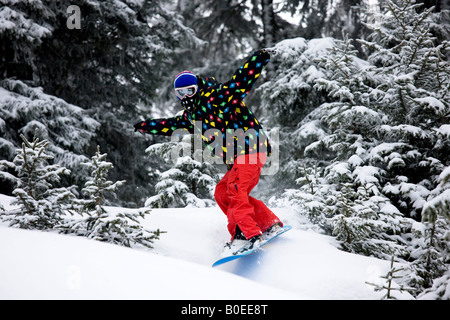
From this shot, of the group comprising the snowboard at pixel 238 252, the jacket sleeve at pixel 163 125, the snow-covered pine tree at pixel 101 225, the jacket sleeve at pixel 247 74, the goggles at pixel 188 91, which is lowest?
the snowboard at pixel 238 252

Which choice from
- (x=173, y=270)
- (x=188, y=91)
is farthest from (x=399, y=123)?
(x=173, y=270)

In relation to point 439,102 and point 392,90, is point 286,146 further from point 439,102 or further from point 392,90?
point 439,102

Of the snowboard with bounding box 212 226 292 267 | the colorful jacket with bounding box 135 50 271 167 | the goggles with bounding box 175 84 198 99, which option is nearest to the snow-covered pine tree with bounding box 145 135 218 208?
the colorful jacket with bounding box 135 50 271 167

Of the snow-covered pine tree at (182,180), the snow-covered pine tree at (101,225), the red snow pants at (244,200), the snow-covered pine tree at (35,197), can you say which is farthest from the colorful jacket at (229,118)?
the snow-covered pine tree at (182,180)

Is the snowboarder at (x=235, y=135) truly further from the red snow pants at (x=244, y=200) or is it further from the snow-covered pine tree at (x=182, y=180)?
the snow-covered pine tree at (x=182, y=180)

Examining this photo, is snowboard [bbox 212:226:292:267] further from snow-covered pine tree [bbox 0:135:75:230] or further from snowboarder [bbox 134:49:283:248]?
snow-covered pine tree [bbox 0:135:75:230]

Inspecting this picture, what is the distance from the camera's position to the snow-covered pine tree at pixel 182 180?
552 cm

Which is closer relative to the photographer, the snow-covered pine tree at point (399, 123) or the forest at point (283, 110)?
the forest at point (283, 110)

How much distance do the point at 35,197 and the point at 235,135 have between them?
189 cm

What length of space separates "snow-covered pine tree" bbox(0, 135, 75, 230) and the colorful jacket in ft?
4.62

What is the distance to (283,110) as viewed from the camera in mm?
8234

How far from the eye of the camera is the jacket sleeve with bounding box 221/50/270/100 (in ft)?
10.7

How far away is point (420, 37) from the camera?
436cm
